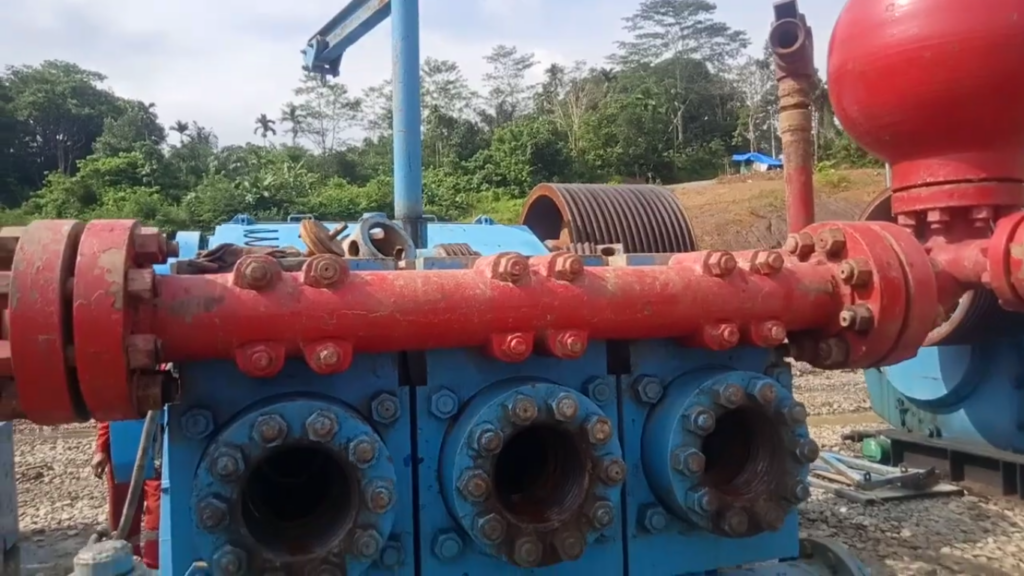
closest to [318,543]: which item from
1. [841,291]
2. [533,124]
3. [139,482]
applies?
[139,482]

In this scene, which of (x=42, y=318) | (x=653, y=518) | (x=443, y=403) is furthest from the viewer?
(x=653, y=518)

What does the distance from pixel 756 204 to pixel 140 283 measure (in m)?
21.3

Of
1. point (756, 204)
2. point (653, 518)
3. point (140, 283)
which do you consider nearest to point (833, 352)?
point (653, 518)

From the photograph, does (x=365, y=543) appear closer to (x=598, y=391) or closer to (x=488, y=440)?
(x=488, y=440)

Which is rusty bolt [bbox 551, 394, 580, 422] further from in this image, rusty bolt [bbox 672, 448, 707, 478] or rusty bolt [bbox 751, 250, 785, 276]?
rusty bolt [bbox 751, 250, 785, 276]

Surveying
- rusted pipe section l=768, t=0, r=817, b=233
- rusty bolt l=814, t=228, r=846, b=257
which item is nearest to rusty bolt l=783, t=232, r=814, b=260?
rusty bolt l=814, t=228, r=846, b=257

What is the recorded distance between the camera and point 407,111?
14.7 feet

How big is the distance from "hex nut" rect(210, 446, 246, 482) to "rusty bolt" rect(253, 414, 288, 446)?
6cm

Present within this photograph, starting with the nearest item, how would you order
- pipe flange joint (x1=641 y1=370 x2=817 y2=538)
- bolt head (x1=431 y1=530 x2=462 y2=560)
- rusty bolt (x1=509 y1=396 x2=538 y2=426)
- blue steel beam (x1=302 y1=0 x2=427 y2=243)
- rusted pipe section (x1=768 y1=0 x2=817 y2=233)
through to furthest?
1. rusty bolt (x1=509 y1=396 x2=538 y2=426)
2. bolt head (x1=431 y1=530 x2=462 y2=560)
3. pipe flange joint (x1=641 y1=370 x2=817 y2=538)
4. rusted pipe section (x1=768 y1=0 x2=817 y2=233)
5. blue steel beam (x1=302 y1=0 x2=427 y2=243)

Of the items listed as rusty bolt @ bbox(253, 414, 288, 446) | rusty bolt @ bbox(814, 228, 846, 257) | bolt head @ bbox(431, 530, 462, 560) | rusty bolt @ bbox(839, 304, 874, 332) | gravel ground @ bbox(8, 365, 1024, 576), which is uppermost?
rusty bolt @ bbox(814, 228, 846, 257)

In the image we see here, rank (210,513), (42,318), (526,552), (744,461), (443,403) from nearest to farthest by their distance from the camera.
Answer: (42,318)
(210,513)
(526,552)
(443,403)
(744,461)

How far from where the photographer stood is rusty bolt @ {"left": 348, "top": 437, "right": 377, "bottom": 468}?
2.08 m

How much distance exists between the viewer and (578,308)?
2.23 m

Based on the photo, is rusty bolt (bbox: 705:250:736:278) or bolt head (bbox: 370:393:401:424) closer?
bolt head (bbox: 370:393:401:424)
